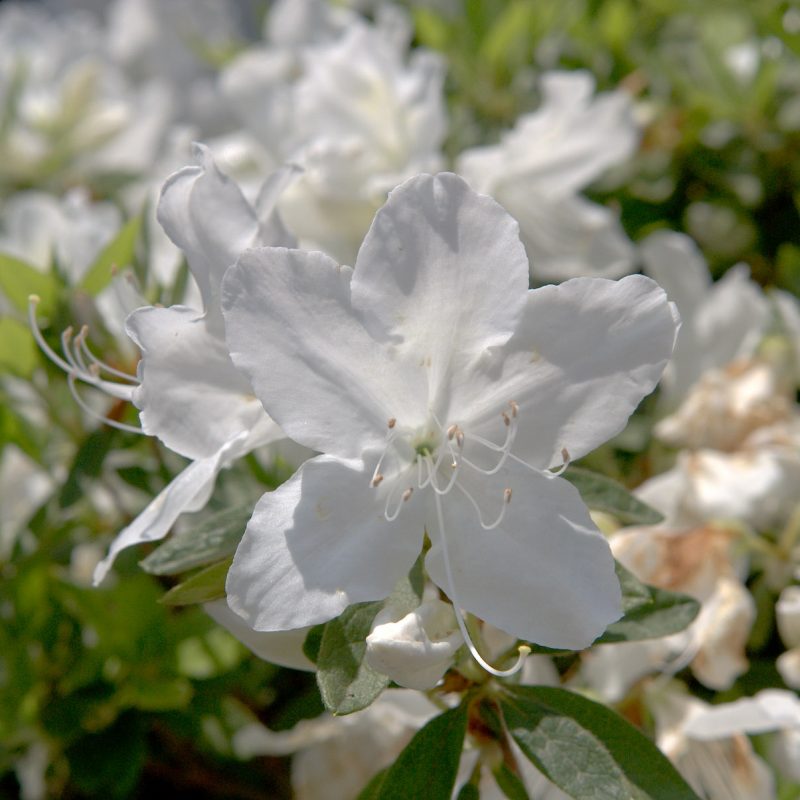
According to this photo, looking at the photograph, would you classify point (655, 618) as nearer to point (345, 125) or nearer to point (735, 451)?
point (735, 451)

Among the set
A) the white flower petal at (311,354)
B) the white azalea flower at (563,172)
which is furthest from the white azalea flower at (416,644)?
the white azalea flower at (563,172)

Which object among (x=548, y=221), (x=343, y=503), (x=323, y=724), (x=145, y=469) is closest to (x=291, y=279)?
(x=343, y=503)

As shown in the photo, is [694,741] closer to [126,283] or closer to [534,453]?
[534,453]

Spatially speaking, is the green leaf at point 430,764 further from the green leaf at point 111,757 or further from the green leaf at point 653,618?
the green leaf at point 111,757

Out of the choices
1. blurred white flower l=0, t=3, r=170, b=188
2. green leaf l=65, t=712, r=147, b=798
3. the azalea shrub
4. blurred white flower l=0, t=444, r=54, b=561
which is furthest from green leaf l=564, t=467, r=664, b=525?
blurred white flower l=0, t=3, r=170, b=188

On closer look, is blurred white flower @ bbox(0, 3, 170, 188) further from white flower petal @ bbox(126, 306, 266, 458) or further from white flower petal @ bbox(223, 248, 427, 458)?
white flower petal @ bbox(223, 248, 427, 458)

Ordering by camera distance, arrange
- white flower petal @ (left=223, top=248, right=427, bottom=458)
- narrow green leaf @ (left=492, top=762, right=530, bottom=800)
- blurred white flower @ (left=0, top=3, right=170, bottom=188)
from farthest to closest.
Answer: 1. blurred white flower @ (left=0, top=3, right=170, bottom=188)
2. narrow green leaf @ (left=492, top=762, right=530, bottom=800)
3. white flower petal @ (left=223, top=248, right=427, bottom=458)

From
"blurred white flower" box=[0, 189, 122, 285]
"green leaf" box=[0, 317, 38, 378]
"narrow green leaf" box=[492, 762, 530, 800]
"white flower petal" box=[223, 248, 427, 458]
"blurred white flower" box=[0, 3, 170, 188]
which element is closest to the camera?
"white flower petal" box=[223, 248, 427, 458]
